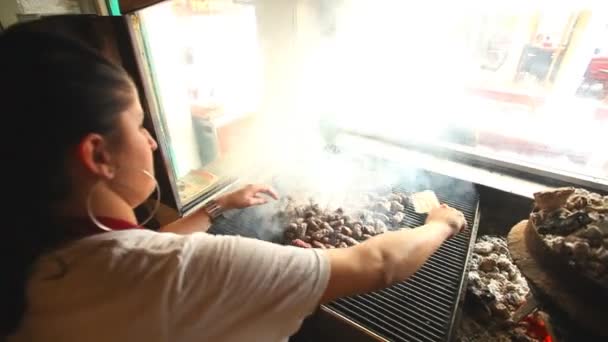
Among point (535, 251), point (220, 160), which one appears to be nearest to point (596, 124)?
point (535, 251)

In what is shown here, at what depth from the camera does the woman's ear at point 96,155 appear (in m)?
0.74

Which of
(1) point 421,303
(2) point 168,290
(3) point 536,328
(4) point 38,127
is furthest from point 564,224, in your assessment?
(4) point 38,127

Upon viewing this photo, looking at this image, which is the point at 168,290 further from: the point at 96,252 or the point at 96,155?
the point at 96,155

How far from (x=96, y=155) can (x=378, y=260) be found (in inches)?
33.1

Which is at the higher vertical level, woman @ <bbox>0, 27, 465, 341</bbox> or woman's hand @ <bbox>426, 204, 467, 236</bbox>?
woman @ <bbox>0, 27, 465, 341</bbox>

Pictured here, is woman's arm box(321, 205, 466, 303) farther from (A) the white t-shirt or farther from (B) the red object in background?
(B) the red object in background

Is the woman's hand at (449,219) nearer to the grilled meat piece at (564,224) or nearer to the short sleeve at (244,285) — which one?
the grilled meat piece at (564,224)

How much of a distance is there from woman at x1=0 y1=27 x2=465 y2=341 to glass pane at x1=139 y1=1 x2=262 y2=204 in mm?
1550

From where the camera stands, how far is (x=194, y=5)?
2500 millimetres

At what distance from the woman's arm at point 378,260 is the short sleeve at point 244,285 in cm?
7

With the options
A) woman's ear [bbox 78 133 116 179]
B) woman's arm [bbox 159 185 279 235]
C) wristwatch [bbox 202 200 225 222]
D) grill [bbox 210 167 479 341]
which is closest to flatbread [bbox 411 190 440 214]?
grill [bbox 210 167 479 341]

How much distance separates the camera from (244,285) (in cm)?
77

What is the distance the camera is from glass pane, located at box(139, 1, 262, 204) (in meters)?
2.41

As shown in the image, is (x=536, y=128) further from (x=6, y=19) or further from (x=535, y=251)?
(x=6, y=19)
